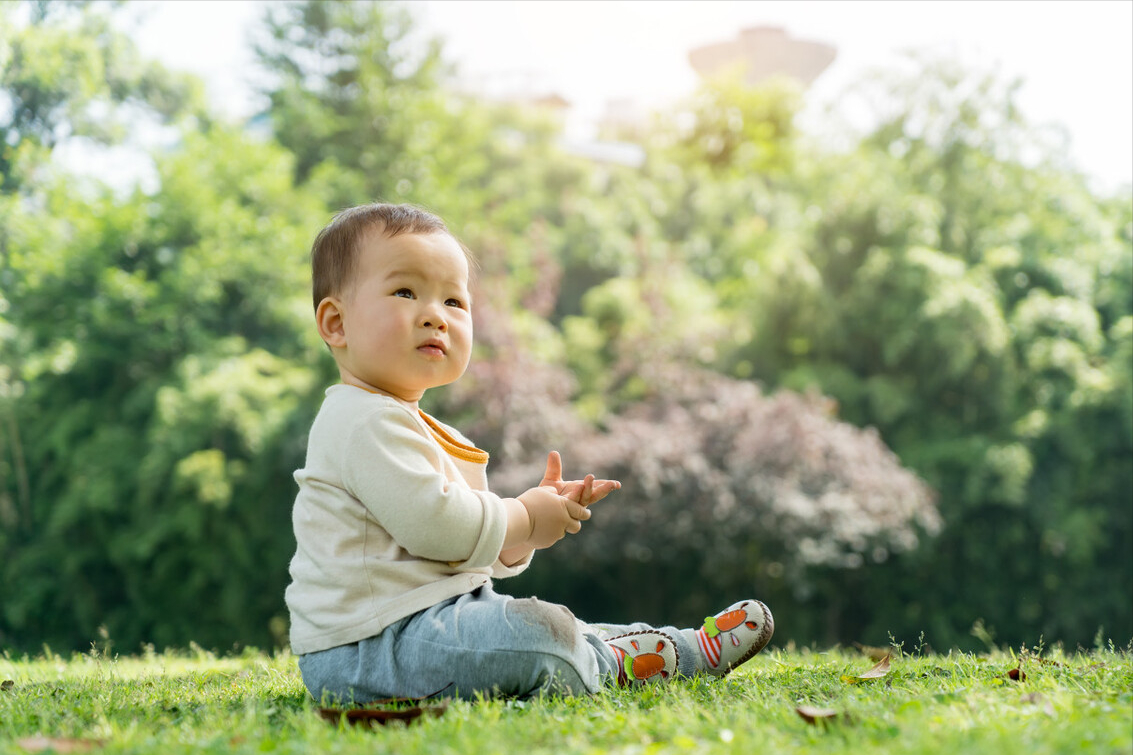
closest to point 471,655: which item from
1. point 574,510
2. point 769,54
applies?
point 574,510

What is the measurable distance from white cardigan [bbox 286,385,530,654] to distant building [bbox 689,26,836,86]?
23.9m

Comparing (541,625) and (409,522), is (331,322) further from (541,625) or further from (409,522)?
(541,625)

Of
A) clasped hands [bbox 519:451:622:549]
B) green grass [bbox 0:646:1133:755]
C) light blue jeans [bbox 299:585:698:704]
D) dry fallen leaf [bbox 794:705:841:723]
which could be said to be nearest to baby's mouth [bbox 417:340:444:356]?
clasped hands [bbox 519:451:622:549]

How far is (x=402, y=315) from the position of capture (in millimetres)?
2271

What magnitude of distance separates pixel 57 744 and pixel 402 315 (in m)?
1.10

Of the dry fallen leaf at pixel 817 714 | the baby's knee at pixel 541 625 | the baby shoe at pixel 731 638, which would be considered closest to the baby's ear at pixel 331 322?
the baby's knee at pixel 541 625

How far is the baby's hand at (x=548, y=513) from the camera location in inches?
89.5

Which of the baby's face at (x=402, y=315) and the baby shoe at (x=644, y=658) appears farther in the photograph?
the baby shoe at (x=644, y=658)

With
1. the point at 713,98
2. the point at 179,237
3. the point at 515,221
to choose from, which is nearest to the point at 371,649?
the point at 179,237

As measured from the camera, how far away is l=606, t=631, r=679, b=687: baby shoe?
239 cm

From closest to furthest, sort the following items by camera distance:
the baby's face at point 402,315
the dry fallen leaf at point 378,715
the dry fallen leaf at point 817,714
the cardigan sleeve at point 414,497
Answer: the dry fallen leaf at point 817,714, the dry fallen leaf at point 378,715, the cardigan sleeve at point 414,497, the baby's face at point 402,315

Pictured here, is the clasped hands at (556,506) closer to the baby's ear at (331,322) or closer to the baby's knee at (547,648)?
the baby's knee at (547,648)

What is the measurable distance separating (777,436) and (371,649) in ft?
23.3

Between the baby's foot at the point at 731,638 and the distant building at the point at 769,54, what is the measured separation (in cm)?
2365
